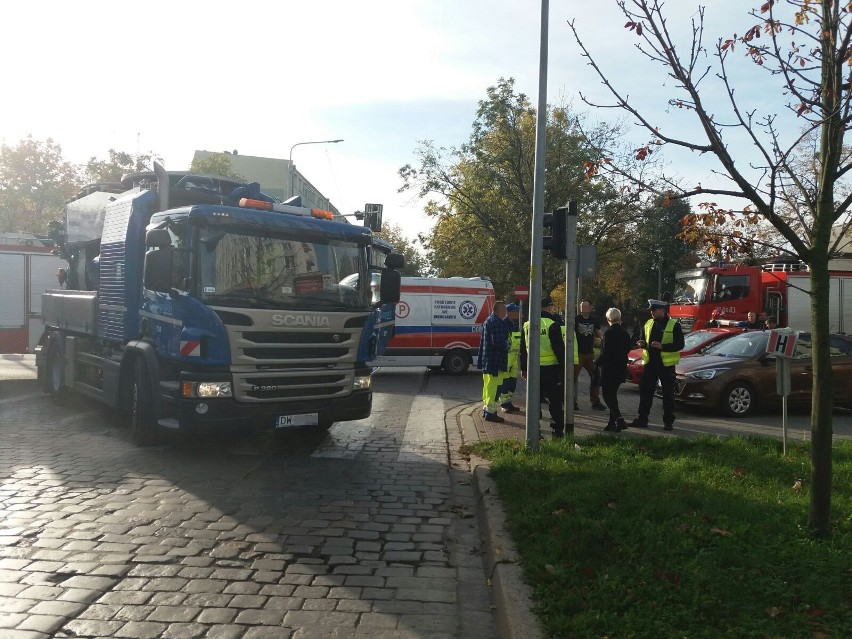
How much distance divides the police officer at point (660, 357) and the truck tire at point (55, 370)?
30.0 feet

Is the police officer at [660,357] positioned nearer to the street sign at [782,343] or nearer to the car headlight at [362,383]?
the street sign at [782,343]

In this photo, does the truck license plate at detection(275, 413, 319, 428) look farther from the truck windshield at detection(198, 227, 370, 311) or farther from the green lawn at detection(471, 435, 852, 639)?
the green lawn at detection(471, 435, 852, 639)

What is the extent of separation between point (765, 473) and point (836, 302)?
64.6ft

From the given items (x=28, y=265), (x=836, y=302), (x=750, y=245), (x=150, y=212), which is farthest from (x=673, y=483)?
(x=836, y=302)

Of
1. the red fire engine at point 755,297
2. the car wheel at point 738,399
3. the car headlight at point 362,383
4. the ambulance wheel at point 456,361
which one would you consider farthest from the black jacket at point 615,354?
the red fire engine at point 755,297

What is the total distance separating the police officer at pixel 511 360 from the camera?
428 inches

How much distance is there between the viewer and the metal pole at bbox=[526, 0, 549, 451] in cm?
787

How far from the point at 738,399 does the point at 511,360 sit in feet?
12.7

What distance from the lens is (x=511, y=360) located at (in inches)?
448

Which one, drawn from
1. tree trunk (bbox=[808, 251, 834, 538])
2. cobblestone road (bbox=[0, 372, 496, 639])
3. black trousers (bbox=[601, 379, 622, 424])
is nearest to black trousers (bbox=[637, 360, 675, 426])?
black trousers (bbox=[601, 379, 622, 424])

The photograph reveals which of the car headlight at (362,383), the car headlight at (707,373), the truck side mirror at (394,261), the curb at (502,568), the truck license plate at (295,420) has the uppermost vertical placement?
the truck side mirror at (394,261)

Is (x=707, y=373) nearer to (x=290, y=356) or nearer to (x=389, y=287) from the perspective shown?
(x=389, y=287)

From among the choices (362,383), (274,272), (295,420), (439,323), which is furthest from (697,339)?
(274,272)

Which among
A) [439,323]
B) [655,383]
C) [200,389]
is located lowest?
[655,383]
